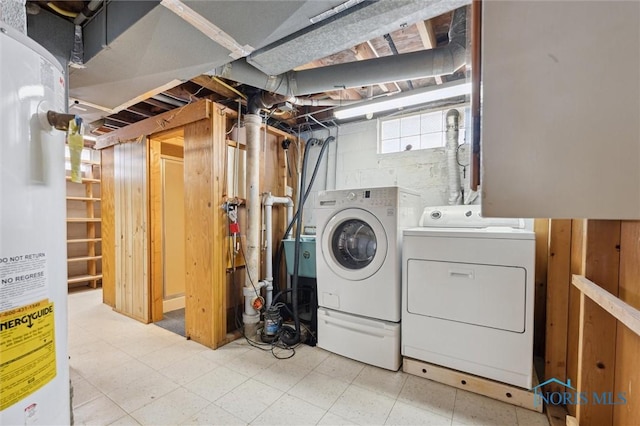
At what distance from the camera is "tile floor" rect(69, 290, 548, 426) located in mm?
1559

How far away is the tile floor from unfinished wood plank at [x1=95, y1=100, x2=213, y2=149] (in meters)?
2.14

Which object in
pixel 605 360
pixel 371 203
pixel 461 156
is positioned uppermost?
pixel 461 156

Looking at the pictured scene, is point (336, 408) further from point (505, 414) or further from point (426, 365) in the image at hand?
point (505, 414)

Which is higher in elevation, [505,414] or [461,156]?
[461,156]

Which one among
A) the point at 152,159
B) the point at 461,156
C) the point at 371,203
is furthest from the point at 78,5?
the point at 461,156

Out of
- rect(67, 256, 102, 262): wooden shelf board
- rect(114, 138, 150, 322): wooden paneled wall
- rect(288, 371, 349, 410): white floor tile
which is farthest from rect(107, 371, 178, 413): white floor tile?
rect(67, 256, 102, 262): wooden shelf board

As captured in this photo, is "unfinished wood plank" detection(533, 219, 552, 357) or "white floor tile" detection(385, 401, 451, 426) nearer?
"white floor tile" detection(385, 401, 451, 426)

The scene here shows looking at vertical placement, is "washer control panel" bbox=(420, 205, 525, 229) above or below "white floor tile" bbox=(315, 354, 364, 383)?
above

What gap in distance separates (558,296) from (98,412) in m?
2.97

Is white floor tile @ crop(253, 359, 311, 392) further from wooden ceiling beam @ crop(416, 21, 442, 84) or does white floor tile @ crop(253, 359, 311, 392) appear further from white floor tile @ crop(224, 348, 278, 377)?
wooden ceiling beam @ crop(416, 21, 442, 84)

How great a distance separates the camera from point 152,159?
290 centimetres

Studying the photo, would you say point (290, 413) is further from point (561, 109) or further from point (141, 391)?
point (561, 109)

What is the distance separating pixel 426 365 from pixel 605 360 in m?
1.12

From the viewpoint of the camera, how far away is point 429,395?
5.79 feet
